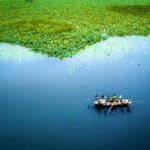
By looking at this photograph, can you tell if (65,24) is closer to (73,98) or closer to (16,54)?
(16,54)

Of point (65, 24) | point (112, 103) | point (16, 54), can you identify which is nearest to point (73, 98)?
point (112, 103)

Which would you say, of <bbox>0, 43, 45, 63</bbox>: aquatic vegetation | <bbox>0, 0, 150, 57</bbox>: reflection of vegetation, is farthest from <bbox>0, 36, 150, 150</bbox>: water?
<bbox>0, 0, 150, 57</bbox>: reflection of vegetation

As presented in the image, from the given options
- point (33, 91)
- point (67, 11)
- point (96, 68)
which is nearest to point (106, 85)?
point (96, 68)

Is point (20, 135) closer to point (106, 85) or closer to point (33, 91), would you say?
point (33, 91)

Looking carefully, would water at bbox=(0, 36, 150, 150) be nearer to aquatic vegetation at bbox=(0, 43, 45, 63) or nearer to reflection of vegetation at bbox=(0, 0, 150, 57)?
aquatic vegetation at bbox=(0, 43, 45, 63)

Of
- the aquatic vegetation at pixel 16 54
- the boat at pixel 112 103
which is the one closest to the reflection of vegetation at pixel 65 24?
the aquatic vegetation at pixel 16 54

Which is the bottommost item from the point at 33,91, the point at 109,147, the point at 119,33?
the point at 109,147

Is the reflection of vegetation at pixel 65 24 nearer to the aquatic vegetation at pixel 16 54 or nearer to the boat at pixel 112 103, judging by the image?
the aquatic vegetation at pixel 16 54
